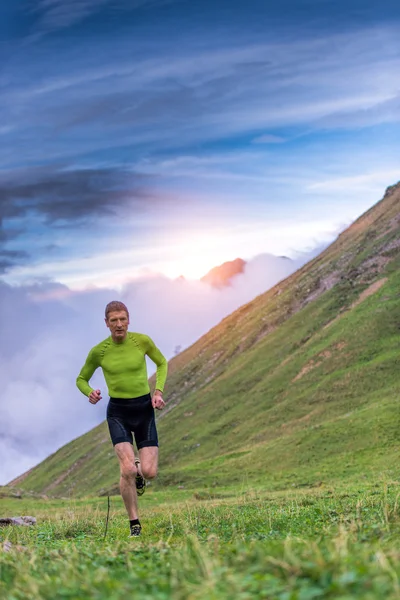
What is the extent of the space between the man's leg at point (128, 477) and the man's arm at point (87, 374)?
1.25 m

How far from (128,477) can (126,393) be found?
1.51 metres

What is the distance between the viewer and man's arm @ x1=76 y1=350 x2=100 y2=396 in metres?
14.4

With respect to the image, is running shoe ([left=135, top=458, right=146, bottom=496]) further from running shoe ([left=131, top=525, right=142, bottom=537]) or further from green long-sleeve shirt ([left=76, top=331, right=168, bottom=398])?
green long-sleeve shirt ([left=76, top=331, right=168, bottom=398])

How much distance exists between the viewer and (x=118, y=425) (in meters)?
14.1

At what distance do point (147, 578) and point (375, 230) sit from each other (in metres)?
127

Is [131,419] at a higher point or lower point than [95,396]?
lower

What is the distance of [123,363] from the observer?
14.2 meters

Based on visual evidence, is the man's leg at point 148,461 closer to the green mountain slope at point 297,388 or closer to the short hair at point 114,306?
the short hair at point 114,306

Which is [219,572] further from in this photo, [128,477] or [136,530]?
[128,477]

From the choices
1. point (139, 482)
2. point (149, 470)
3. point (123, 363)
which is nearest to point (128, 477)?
point (149, 470)

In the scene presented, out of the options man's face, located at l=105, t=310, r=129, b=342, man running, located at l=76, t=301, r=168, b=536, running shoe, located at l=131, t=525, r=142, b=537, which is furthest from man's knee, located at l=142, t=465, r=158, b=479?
man's face, located at l=105, t=310, r=129, b=342

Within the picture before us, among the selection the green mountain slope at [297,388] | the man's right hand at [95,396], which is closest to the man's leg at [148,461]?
the man's right hand at [95,396]

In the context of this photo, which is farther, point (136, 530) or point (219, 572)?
point (136, 530)

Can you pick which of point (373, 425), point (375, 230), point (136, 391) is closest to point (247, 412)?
point (373, 425)
